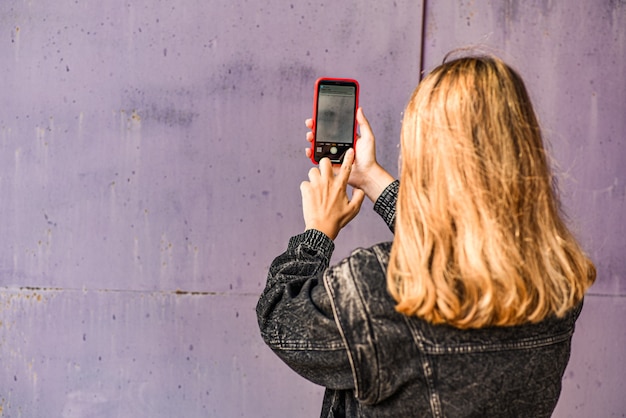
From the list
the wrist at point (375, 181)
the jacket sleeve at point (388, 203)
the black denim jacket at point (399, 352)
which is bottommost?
the black denim jacket at point (399, 352)

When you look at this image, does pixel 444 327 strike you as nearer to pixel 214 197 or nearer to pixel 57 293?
pixel 214 197

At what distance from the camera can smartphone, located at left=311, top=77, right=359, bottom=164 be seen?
1742mm

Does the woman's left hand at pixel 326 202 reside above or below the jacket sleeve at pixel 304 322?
above

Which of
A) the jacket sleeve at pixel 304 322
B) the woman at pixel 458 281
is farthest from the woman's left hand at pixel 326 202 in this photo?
the woman at pixel 458 281

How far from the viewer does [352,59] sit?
8.27ft

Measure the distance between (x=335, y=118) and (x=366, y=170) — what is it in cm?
19

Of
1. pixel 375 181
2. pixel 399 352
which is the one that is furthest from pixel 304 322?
pixel 375 181

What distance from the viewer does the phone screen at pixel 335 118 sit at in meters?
1.74

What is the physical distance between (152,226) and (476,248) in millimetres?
1649

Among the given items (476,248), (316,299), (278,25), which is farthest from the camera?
(278,25)

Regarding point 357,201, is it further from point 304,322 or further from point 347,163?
point 304,322

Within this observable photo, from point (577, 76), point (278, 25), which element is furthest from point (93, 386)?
point (577, 76)

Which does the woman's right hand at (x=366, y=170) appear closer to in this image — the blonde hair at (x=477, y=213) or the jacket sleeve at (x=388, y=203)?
the jacket sleeve at (x=388, y=203)

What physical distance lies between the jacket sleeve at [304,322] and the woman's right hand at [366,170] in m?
0.33
